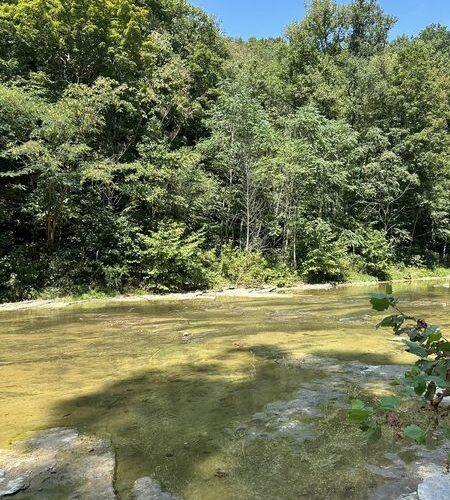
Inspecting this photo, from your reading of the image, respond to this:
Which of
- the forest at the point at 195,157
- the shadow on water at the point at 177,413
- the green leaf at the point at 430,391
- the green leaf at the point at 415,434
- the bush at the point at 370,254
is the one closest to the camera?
the green leaf at the point at 415,434

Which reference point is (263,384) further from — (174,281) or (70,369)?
(174,281)

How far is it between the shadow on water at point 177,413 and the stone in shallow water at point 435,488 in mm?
1239

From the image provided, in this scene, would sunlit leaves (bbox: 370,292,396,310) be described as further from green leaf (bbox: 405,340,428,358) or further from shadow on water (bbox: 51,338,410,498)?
shadow on water (bbox: 51,338,410,498)

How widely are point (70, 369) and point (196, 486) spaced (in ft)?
11.9

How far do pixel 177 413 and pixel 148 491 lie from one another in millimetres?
1458

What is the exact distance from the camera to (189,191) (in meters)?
A: 19.5

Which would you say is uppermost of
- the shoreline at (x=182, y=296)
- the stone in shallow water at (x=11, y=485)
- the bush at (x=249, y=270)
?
the bush at (x=249, y=270)

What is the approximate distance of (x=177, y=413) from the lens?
4496mm

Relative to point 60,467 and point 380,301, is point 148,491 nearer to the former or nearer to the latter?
point 60,467

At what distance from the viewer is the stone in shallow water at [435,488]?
278 centimetres

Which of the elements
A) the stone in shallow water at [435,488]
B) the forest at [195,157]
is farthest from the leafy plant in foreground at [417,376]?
the forest at [195,157]

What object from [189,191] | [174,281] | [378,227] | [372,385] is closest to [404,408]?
[372,385]

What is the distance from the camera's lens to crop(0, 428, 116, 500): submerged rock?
3.03 metres

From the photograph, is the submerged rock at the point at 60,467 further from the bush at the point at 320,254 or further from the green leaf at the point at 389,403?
the bush at the point at 320,254
